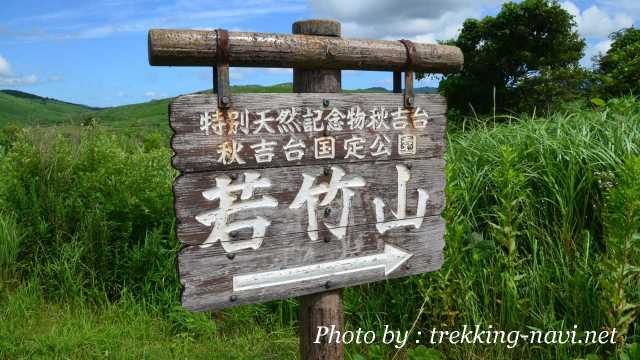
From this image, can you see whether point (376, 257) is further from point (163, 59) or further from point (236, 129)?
point (163, 59)

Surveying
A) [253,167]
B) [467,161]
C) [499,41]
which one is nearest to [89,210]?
[253,167]

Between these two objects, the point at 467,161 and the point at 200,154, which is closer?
the point at 200,154

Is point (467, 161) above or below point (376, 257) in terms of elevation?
above

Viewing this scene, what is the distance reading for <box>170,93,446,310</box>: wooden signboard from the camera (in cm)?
202

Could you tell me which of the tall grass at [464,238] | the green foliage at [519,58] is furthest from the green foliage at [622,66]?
the tall grass at [464,238]

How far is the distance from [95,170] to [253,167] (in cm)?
269

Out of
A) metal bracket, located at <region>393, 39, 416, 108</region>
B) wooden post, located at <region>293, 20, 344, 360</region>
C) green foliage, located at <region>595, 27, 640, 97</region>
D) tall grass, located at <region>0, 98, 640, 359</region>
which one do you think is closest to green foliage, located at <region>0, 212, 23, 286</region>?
tall grass, located at <region>0, 98, 640, 359</region>

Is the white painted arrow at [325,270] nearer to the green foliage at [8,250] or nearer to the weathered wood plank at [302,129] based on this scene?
the weathered wood plank at [302,129]

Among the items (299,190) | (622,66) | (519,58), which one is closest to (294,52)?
(299,190)

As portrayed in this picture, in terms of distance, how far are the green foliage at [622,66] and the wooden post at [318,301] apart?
10832 millimetres

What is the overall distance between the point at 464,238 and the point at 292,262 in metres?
1.40

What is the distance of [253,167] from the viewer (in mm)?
2080

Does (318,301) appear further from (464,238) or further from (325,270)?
(464,238)

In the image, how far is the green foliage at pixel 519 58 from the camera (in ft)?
54.9
